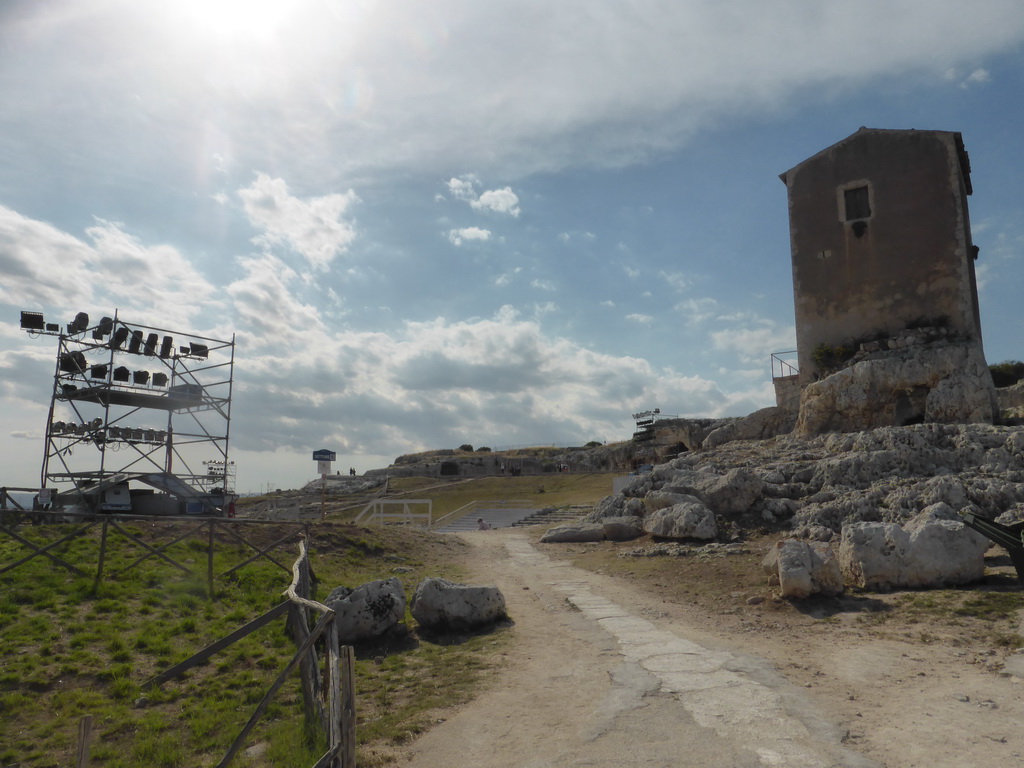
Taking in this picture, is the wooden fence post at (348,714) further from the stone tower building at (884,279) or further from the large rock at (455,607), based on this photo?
the stone tower building at (884,279)

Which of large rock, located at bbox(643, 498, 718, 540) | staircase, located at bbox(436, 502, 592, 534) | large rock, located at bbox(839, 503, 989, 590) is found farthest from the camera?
staircase, located at bbox(436, 502, 592, 534)

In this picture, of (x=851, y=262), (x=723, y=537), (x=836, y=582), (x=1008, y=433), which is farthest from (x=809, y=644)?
(x=851, y=262)

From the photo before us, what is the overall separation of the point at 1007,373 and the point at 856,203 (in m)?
16.5

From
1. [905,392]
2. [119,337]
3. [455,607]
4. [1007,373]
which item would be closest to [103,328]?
[119,337]

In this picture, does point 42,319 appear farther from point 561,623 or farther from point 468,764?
point 468,764

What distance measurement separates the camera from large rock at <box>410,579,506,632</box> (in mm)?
10398

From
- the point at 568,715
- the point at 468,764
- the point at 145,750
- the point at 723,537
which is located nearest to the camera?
the point at 468,764

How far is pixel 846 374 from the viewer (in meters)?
23.2

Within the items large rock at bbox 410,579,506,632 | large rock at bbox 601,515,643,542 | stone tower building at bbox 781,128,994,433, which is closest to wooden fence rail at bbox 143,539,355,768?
large rock at bbox 410,579,506,632

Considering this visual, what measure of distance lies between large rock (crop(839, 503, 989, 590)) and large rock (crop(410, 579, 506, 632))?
6074 millimetres

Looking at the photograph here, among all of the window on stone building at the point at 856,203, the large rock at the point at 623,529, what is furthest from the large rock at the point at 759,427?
the large rock at the point at 623,529

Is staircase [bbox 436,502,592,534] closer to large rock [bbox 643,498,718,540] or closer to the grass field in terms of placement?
large rock [bbox 643,498,718,540]

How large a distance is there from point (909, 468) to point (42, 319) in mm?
29504

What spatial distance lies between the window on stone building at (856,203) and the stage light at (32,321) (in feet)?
104
